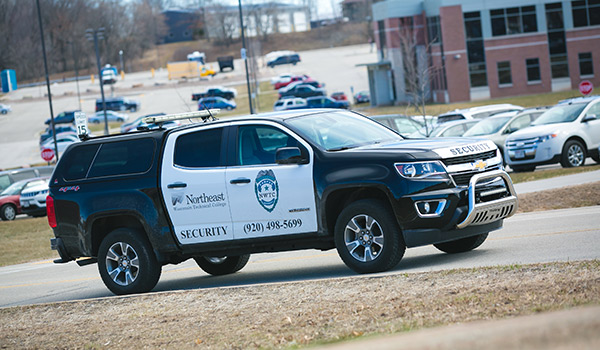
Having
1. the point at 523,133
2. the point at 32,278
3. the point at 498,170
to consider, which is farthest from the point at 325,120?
the point at 523,133

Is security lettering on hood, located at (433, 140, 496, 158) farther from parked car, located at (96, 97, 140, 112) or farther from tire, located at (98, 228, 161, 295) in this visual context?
parked car, located at (96, 97, 140, 112)

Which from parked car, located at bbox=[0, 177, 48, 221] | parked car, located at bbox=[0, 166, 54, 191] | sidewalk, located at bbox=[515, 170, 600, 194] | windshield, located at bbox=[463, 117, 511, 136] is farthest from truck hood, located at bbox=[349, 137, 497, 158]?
parked car, located at bbox=[0, 166, 54, 191]

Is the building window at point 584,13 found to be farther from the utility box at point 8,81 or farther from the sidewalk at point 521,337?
the utility box at point 8,81

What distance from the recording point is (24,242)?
23.0m

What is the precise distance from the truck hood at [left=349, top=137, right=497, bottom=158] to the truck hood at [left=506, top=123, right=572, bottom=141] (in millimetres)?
13022

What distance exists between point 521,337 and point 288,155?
609cm

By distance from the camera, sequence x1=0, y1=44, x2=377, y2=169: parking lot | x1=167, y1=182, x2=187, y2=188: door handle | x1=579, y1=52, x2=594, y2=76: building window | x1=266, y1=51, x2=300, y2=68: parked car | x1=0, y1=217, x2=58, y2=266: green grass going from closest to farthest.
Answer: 1. x1=167, y1=182, x2=187, y2=188: door handle
2. x1=0, y1=217, x2=58, y2=266: green grass
3. x1=579, y1=52, x2=594, y2=76: building window
4. x1=0, y1=44, x2=377, y2=169: parking lot
5. x1=266, y1=51, x2=300, y2=68: parked car

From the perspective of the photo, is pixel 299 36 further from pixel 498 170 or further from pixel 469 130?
pixel 498 170

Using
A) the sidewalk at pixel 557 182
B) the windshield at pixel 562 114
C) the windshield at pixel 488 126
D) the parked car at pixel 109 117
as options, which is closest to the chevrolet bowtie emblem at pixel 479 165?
the sidewalk at pixel 557 182

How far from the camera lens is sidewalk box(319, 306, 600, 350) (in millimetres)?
3428

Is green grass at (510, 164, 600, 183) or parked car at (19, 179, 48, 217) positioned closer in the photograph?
green grass at (510, 164, 600, 183)

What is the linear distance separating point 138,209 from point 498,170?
439cm

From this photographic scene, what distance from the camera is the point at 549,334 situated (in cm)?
352

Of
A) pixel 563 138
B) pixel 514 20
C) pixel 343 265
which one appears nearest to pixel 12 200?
pixel 563 138
